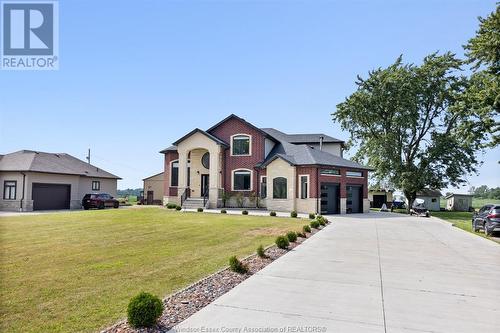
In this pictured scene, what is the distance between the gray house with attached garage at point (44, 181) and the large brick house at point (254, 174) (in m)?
9.21

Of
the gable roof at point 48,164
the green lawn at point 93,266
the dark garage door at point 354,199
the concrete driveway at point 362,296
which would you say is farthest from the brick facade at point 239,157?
the concrete driveway at point 362,296

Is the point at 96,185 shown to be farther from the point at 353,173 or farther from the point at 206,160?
the point at 353,173

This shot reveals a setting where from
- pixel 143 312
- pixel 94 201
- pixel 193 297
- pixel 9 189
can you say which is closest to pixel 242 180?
pixel 94 201

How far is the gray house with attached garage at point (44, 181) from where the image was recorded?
1267 inches

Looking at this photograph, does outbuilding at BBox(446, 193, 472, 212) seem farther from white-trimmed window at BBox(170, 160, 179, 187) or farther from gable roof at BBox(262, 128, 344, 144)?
white-trimmed window at BBox(170, 160, 179, 187)

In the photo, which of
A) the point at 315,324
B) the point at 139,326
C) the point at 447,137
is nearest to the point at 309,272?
the point at 315,324

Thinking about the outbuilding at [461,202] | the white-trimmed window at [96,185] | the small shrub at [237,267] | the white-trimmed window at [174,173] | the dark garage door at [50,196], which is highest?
the white-trimmed window at [174,173]

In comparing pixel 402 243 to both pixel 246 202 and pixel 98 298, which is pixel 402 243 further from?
pixel 246 202

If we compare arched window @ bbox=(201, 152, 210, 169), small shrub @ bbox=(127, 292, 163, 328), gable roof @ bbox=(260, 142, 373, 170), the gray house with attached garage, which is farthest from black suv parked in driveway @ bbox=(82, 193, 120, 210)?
small shrub @ bbox=(127, 292, 163, 328)

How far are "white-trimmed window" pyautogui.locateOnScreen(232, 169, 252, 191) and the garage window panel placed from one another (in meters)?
20.4

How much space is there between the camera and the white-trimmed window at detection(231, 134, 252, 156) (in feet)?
117

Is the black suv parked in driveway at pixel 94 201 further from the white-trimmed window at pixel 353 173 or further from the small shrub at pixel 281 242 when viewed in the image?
the small shrub at pixel 281 242

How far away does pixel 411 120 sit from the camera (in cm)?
4225

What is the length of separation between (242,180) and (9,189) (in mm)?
21837
